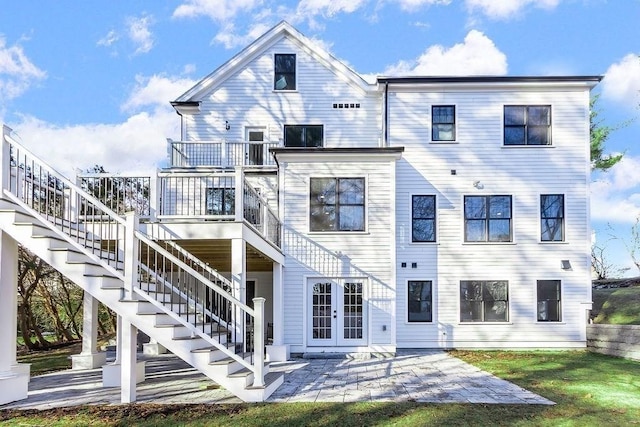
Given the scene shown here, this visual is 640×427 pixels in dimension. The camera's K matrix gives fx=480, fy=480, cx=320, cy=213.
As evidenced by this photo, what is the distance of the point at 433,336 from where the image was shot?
13.7 m

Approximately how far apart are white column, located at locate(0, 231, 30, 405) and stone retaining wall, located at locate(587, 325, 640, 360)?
12813 millimetres

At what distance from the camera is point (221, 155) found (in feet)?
46.5

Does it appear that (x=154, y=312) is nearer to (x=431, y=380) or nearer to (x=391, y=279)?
(x=431, y=380)

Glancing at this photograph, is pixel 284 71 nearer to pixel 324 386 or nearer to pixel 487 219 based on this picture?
pixel 487 219

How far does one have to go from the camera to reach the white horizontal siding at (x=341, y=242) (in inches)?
503

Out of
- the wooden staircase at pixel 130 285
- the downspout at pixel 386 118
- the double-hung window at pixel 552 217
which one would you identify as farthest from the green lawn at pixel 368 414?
the downspout at pixel 386 118

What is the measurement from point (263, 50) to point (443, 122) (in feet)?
19.9

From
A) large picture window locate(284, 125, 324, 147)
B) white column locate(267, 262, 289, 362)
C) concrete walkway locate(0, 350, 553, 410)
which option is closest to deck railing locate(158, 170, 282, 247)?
white column locate(267, 262, 289, 362)

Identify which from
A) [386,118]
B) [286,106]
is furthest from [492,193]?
[286,106]

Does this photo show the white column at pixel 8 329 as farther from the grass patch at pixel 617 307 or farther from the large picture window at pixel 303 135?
the grass patch at pixel 617 307

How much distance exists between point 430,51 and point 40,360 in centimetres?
1934

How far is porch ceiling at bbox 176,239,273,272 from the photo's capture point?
970 cm

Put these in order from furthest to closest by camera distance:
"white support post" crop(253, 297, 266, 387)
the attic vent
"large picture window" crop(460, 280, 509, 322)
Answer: the attic vent < "large picture window" crop(460, 280, 509, 322) < "white support post" crop(253, 297, 266, 387)

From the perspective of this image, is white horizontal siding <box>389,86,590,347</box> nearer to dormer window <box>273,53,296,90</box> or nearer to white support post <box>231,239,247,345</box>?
dormer window <box>273,53,296,90</box>
